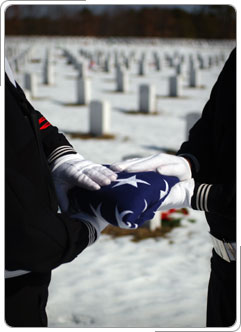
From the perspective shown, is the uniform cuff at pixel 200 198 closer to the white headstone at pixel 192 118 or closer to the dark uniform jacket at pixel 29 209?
the dark uniform jacket at pixel 29 209

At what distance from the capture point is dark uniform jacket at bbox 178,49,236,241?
157cm

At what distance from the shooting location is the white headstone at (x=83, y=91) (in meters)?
11.1

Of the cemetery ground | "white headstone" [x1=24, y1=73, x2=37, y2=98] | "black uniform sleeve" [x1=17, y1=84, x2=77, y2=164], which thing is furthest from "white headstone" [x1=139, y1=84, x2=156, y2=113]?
"black uniform sleeve" [x1=17, y1=84, x2=77, y2=164]

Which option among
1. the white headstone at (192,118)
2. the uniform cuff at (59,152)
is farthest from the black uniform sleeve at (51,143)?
the white headstone at (192,118)

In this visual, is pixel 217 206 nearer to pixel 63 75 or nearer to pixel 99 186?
pixel 99 186

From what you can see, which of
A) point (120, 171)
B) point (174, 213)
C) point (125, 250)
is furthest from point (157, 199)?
point (174, 213)

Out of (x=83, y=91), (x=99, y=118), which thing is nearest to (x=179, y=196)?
(x=99, y=118)

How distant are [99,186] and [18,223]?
0.96 ft

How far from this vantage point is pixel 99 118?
827 centimetres

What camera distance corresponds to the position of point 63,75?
1723 centimetres

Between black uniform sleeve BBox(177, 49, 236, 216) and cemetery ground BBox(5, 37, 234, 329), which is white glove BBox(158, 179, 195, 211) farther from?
cemetery ground BBox(5, 37, 234, 329)

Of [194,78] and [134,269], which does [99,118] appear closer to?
[134,269]

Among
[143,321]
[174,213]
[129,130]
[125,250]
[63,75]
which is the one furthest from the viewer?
[63,75]

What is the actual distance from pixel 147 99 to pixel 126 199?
29.6ft
